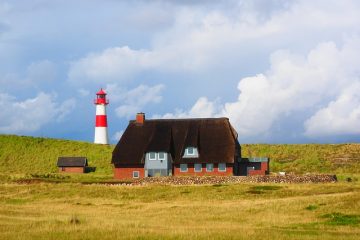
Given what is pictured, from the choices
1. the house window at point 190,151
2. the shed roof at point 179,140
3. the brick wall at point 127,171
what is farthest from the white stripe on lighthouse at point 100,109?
the house window at point 190,151

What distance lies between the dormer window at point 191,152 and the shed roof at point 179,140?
37cm

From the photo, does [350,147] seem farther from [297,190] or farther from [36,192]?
[36,192]

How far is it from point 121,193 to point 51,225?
73.2 feet

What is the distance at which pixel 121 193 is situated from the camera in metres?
49.3

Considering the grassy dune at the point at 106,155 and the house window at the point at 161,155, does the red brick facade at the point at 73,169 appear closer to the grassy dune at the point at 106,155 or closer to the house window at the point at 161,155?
the grassy dune at the point at 106,155

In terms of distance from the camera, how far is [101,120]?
3807 inches

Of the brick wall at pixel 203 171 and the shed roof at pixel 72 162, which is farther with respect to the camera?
the shed roof at pixel 72 162

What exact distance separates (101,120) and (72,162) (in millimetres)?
16233

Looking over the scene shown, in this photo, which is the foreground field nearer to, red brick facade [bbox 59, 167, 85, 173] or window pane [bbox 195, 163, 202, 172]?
window pane [bbox 195, 163, 202, 172]

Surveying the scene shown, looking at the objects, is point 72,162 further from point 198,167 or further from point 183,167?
point 198,167

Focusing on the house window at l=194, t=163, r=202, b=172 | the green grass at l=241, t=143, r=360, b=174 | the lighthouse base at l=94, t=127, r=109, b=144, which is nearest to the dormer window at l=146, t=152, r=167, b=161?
the house window at l=194, t=163, r=202, b=172

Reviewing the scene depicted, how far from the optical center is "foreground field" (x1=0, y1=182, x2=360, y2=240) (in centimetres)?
2461

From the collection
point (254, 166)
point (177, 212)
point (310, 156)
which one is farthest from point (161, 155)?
point (177, 212)

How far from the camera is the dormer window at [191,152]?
7019cm
